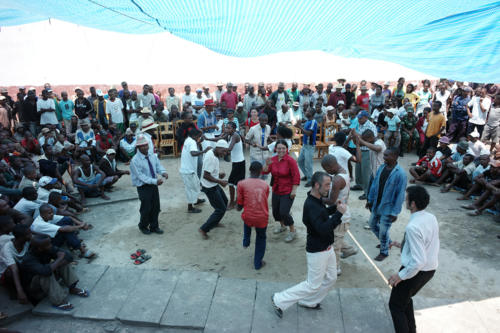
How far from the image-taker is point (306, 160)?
314 inches

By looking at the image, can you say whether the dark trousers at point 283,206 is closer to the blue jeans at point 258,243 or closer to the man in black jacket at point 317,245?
the blue jeans at point 258,243

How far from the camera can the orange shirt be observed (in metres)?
9.29

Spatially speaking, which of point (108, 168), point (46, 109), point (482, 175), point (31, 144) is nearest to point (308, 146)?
point (482, 175)

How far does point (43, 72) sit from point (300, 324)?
15.5 m

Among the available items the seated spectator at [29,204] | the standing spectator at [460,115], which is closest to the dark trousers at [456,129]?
the standing spectator at [460,115]

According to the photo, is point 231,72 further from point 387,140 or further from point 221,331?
point 221,331

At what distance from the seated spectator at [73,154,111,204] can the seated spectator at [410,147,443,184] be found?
7.37m

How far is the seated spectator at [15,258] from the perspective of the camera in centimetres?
400

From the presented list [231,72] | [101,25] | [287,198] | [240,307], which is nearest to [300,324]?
[240,307]

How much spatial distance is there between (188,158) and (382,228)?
11.8 ft

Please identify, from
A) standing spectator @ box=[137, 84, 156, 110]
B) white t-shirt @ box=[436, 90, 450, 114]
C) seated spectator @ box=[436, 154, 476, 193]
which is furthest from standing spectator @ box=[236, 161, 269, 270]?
white t-shirt @ box=[436, 90, 450, 114]

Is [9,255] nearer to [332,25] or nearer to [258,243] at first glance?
[258,243]

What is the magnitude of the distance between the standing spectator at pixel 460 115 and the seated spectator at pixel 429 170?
2.92 metres

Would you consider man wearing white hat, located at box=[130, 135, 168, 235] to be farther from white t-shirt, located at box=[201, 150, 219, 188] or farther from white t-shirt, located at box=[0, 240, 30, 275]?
white t-shirt, located at box=[0, 240, 30, 275]
